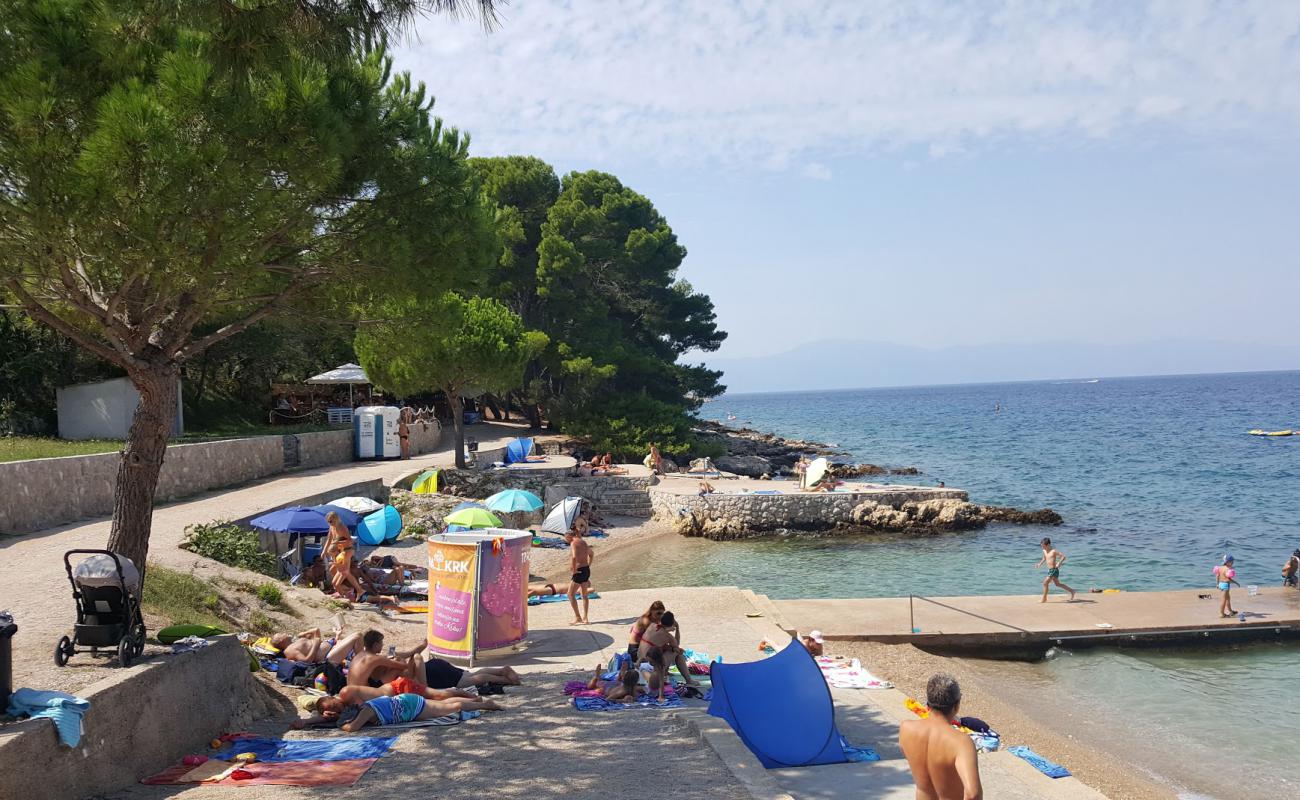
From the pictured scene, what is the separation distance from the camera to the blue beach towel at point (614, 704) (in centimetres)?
911

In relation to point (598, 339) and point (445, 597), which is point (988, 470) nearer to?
point (598, 339)

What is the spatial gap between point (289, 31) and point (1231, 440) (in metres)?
74.9

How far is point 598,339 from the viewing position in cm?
4184

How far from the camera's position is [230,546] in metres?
14.1

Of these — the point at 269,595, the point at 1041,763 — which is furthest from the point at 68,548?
the point at 1041,763

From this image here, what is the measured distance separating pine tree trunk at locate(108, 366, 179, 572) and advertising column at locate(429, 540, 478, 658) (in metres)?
3.32

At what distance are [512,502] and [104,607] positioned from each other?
45.1 ft

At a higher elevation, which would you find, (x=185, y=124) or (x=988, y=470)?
(x=185, y=124)

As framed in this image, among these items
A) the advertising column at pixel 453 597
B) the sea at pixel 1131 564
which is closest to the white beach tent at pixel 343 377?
the sea at pixel 1131 564

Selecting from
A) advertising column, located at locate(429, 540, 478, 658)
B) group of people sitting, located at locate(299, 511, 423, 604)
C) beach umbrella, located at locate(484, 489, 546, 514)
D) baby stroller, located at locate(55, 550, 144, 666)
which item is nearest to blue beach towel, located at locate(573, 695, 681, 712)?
advertising column, located at locate(429, 540, 478, 658)

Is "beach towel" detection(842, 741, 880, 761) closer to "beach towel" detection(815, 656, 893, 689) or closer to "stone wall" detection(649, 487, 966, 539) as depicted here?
"beach towel" detection(815, 656, 893, 689)

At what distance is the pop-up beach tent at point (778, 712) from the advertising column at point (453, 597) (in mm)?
3812

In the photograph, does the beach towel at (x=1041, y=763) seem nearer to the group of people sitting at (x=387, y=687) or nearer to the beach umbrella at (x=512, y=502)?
the group of people sitting at (x=387, y=687)

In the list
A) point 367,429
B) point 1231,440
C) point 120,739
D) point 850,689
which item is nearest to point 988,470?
point 1231,440
